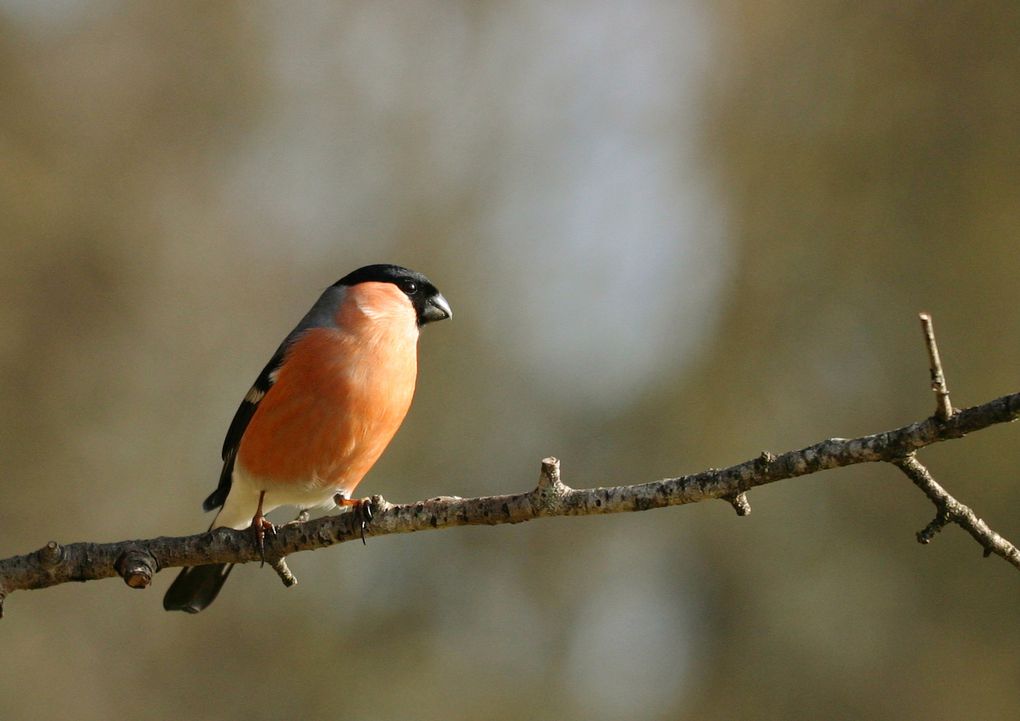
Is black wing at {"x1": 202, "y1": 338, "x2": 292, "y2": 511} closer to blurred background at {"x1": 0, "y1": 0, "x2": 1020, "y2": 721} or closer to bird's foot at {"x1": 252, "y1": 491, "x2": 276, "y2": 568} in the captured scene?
bird's foot at {"x1": 252, "y1": 491, "x2": 276, "y2": 568}

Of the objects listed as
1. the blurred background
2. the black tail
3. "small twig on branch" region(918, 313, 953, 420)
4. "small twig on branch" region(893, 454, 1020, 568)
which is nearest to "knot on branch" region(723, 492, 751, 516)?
"small twig on branch" region(893, 454, 1020, 568)

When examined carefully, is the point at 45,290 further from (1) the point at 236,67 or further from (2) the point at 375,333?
(2) the point at 375,333

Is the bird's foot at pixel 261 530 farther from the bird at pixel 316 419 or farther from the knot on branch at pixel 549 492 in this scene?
the knot on branch at pixel 549 492

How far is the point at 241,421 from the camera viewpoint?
532 centimetres

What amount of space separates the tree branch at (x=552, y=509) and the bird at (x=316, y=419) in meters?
0.75

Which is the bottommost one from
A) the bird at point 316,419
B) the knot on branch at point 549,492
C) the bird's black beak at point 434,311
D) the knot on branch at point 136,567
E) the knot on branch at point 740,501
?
the knot on branch at point 740,501

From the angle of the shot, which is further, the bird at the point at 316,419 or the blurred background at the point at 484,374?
the blurred background at the point at 484,374

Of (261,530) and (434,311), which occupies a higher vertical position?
(434,311)

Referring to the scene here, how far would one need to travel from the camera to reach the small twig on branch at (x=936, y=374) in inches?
98.7

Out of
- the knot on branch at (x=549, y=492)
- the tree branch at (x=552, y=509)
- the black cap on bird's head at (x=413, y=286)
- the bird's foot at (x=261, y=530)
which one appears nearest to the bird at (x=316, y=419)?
the black cap on bird's head at (x=413, y=286)

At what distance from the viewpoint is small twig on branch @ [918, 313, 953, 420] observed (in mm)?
2506

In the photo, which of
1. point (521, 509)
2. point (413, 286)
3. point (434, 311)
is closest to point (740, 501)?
point (521, 509)

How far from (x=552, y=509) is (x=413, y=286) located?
2.82m

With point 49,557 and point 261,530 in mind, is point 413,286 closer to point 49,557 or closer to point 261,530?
point 261,530
